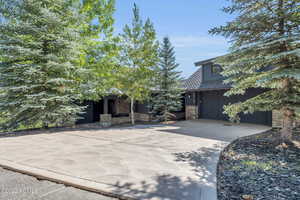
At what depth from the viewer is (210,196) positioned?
293cm

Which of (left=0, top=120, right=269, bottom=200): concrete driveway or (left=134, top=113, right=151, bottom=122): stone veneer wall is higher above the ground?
(left=134, top=113, right=151, bottom=122): stone veneer wall

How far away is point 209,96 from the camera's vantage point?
1405cm

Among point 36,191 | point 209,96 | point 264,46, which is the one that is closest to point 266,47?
point 264,46

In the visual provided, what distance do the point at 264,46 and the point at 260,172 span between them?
147 inches

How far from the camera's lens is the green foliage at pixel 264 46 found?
522 cm

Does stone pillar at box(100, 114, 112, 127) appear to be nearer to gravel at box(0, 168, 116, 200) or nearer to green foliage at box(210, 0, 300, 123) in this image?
gravel at box(0, 168, 116, 200)

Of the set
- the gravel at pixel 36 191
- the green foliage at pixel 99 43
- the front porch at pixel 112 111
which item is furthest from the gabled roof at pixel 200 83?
the gravel at pixel 36 191

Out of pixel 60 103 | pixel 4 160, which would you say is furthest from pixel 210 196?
pixel 60 103

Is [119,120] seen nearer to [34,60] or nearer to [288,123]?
[34,60]

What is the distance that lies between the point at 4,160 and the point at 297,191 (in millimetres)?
6791

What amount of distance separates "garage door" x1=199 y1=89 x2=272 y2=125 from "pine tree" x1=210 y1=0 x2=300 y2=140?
605cm

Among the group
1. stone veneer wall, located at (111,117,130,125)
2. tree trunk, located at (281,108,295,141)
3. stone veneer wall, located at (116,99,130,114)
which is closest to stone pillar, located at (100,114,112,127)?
stone veneer wall, located at (111,117,130,125)

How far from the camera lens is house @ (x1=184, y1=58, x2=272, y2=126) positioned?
12164 millimetres

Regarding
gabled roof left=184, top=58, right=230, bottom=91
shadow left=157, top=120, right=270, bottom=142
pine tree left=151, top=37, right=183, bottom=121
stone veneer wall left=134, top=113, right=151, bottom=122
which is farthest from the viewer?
stone veneer wall left=134, top=113, right=151, bottom=122
